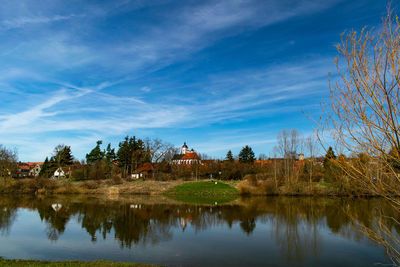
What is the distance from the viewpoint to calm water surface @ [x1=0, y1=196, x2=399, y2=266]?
33.0ft

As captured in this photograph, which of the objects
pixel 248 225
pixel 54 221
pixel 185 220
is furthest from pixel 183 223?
pixel 54 221

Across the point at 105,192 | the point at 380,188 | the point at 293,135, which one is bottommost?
the point at 105,192

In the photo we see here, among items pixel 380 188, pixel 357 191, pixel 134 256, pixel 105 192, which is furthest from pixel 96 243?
pixel 357 191

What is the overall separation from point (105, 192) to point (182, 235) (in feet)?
89.1

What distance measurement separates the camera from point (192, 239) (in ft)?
43.8

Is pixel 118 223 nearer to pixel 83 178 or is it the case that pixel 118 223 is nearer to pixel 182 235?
pixel 182 235

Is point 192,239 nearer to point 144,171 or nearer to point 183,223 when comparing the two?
point 183,223

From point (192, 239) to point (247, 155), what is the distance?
5212 centimetres

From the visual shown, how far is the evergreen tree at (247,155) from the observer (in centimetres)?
6369

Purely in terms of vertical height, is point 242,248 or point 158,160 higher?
point 158,160

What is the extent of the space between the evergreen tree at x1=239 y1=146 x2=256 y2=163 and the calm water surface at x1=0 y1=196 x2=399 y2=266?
43191 mm

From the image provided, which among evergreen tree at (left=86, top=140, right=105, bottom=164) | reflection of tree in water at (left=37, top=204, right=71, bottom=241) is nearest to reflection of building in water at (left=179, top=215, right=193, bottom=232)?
reflection of tree in water at (left=37, top=204, right=71, bottom=241)

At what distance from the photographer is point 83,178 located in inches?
1949

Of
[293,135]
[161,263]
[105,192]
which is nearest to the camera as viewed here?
[161,263]
